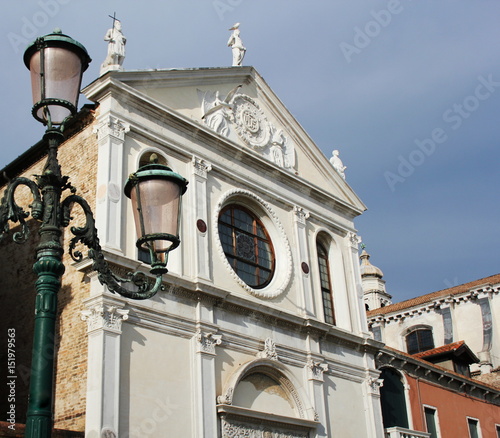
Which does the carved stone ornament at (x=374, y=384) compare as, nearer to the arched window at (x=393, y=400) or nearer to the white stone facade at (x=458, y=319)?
the arched window at (x=393, y=400)

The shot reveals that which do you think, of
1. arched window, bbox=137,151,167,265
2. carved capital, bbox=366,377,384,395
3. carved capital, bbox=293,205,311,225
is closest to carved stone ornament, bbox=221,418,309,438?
carved capital, bbox=366,377,384,395

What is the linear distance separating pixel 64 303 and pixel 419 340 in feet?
84.2

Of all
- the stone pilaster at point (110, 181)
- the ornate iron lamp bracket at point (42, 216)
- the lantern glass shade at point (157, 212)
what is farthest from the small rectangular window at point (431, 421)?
the lantern glass shade at point (157, 212)

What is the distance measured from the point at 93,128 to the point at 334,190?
9269 millimetres

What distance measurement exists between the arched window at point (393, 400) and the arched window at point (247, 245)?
19.0 feet

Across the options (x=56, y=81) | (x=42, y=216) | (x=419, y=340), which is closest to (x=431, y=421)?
(x=419, y=340)

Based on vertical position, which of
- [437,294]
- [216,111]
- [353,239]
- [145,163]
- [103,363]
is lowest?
[103,363]

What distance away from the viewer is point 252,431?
15.3 m

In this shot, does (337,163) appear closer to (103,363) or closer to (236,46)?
(236,46)

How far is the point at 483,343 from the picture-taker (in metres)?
33.5

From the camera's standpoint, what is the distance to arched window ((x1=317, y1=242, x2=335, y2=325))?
787 inches

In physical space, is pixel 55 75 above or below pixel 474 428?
above

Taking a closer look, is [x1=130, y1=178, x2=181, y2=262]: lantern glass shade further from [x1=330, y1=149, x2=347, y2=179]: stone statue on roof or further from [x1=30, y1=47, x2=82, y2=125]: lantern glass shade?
[x1=330, y1=149, x2=347, y2=179]: stone statue on roof

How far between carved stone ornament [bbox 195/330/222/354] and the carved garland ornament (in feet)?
6.63
